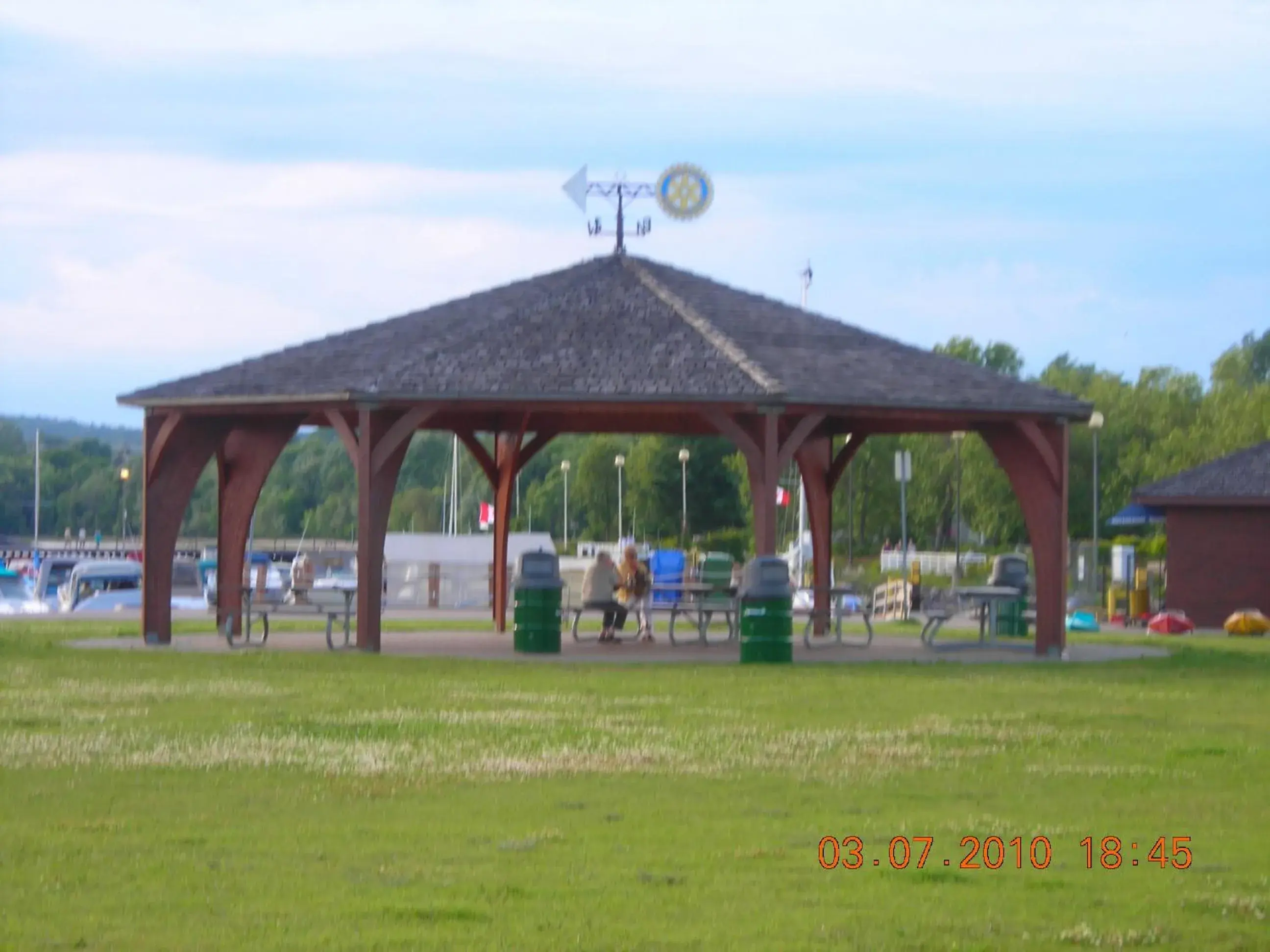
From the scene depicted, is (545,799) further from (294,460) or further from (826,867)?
(294,460)

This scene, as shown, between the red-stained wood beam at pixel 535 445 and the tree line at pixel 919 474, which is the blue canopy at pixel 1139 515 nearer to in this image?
the tree line at pixel 919 474

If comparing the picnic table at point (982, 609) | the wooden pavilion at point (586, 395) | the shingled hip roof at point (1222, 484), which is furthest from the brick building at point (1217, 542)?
the wooden pavilion at point (586, 395)

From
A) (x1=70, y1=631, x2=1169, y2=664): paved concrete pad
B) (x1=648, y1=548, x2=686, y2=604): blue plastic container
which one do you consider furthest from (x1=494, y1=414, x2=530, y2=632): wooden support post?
(x1=648, y1=548, x2=686, y2=604): blue plastic container

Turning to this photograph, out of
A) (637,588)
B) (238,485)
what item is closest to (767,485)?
(637,588)

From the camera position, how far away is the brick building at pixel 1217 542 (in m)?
36.6

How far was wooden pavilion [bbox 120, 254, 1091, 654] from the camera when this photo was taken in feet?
73.5

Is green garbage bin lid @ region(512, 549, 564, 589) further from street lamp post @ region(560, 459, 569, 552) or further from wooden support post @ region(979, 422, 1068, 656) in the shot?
street lamp post @ region(560, 459, 569, 552)

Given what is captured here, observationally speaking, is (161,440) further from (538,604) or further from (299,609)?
(538,604)

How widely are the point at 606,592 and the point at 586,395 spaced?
3613 mm

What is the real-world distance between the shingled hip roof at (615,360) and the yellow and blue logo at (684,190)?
1.05 m

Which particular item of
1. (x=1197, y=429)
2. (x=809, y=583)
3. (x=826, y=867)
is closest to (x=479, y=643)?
(x=826, y=867)

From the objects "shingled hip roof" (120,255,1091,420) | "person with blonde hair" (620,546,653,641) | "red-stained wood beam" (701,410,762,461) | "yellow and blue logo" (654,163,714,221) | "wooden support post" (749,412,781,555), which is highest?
"yellow and blue logo" (654,163,714,221)

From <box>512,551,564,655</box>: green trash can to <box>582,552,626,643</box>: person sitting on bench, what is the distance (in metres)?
1.75

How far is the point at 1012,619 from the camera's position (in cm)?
2761
